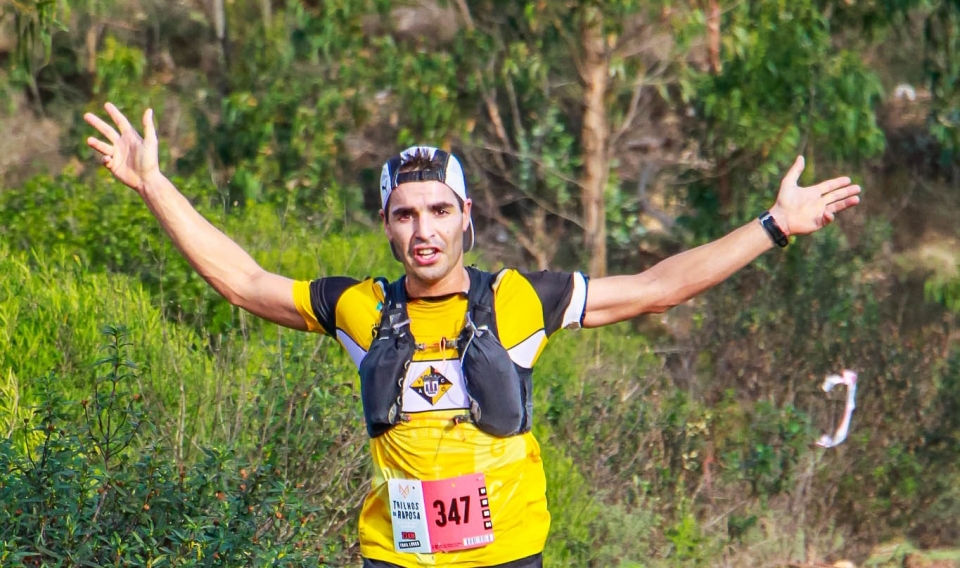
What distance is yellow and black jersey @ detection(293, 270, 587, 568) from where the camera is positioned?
422cm

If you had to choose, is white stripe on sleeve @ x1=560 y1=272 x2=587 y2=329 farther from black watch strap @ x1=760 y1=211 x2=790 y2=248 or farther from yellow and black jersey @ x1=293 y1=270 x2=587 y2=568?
black watch strap @ x1=760 y1=211 x2=790 y2=248

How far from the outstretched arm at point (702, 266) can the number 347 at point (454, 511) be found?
26.6 inches

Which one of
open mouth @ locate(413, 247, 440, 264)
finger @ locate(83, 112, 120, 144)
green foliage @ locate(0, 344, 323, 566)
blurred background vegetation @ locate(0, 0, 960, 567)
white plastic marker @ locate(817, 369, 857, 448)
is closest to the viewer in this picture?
open mouth @ locate(413, 247, 440, 264)

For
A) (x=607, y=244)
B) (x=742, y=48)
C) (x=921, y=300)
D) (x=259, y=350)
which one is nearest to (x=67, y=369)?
(x=259, y=350)

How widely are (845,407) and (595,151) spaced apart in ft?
17.8

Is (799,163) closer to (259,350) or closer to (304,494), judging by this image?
(304,494)

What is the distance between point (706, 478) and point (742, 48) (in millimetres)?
5308

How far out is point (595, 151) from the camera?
15.6 meters

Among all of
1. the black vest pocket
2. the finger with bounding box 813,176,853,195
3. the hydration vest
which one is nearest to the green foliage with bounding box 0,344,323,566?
the hydration vest

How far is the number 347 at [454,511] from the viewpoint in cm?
419

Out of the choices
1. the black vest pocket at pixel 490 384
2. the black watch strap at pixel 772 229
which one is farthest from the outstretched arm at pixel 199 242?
the black watch strap at pixel 772 229

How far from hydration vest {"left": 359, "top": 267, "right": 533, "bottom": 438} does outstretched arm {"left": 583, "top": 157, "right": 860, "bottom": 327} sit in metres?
0.36

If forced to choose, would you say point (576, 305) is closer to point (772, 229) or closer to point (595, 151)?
point (772, 229)

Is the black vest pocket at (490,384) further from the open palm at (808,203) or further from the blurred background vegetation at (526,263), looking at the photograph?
the blurred background vegetation at (526,263)
